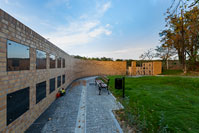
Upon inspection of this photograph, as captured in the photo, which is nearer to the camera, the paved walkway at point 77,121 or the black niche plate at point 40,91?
the paved walkway at point 77,121

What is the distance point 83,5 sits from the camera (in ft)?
24.6

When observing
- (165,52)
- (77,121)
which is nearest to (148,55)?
(165,52)

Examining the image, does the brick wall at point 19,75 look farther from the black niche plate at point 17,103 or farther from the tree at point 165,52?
the tree at point 165,52

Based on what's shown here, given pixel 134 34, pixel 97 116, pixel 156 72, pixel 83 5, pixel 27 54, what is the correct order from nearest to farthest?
pixel 27 54 < pixel 97 116 < pixel 83 5 < pixel 134 34 < pixel 156 72

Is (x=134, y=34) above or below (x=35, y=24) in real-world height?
above

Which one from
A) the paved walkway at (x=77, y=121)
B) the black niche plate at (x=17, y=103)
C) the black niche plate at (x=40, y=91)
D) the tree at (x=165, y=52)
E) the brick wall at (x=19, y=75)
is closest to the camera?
the brick wall at (x=19, y=75)

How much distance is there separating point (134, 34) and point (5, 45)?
13540mm

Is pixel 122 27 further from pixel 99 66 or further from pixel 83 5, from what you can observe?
pixel 99 66

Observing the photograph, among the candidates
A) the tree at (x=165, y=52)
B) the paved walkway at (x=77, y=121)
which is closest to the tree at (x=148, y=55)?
the tree at (x=165, y=52)

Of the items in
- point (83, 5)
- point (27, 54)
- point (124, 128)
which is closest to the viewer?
point (124, 128)

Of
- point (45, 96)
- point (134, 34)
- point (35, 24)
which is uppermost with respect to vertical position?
point (134, 34)

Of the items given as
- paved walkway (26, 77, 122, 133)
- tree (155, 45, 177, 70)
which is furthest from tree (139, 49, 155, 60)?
paved walkway (26, 77, 122, 133)

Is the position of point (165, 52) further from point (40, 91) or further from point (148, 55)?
point (40, 91)

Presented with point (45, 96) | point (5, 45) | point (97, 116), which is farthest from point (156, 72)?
point (5, 45)
